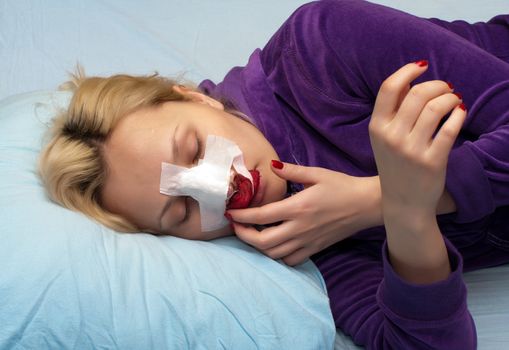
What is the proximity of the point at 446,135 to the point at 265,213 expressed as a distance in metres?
0.33

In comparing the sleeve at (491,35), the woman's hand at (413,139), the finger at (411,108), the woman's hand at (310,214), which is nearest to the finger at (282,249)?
the woman's hand at (310,214)

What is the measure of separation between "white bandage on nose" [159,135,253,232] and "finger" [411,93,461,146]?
312 millimetres

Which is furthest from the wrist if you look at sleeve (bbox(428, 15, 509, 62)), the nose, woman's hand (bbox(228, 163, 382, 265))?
sleeve (bbox(428, 15, 509, 62))

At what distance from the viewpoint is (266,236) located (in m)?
0.99

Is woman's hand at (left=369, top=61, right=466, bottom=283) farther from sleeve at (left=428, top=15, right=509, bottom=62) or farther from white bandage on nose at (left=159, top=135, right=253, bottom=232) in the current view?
sleeve at (left=428, top=15, right=509, bottom=62)

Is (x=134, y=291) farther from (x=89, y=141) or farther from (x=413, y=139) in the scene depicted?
(x=413, y=139)

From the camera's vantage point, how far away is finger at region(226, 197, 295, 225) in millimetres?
980

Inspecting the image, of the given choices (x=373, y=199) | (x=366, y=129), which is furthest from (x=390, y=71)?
(x=373, y=199)

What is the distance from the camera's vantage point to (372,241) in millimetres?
1147

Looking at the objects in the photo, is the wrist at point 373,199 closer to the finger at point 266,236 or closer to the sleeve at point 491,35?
the finger at point 266,236

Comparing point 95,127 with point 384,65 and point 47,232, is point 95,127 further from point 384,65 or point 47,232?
point 384,65

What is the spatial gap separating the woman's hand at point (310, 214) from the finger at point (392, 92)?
25 centimetres

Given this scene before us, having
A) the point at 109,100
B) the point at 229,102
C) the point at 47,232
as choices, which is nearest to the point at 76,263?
the point at 47,232

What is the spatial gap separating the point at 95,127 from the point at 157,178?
6.4 inches
